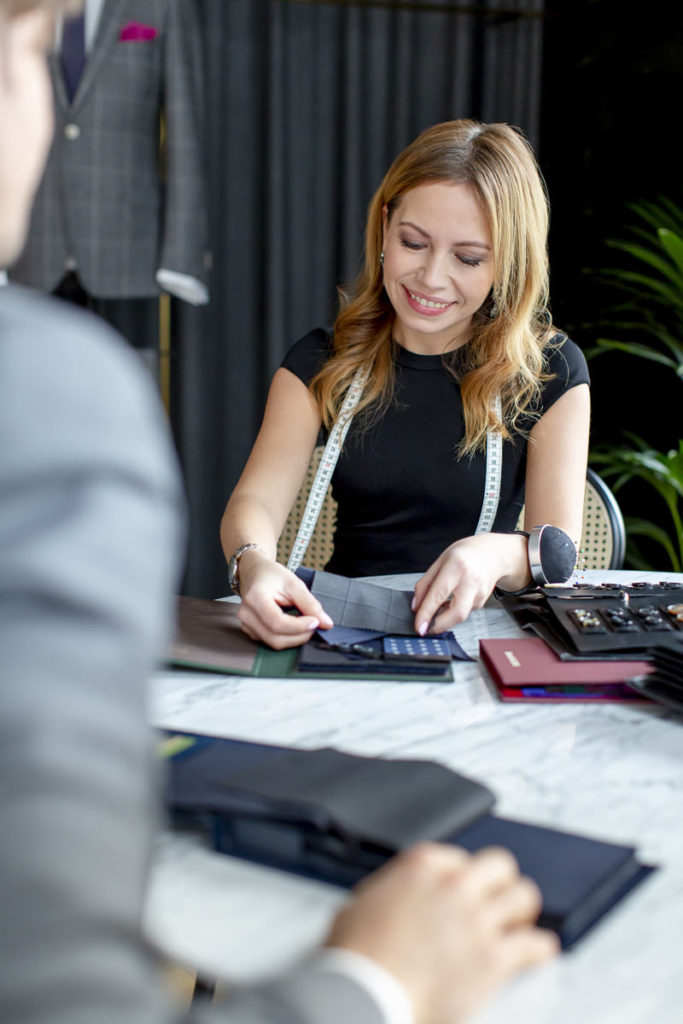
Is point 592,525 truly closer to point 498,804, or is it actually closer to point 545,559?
point 545,559

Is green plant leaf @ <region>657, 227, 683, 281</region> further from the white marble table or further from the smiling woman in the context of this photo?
the white marble table

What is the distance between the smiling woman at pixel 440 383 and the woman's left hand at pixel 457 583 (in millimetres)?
383

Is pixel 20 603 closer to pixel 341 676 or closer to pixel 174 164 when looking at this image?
pixel 341 676

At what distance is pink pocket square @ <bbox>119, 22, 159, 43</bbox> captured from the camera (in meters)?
2.84

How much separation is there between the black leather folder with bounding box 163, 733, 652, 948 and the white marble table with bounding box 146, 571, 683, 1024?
0.02 meters

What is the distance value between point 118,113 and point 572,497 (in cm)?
188

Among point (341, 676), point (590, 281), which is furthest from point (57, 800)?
point (590, 281)

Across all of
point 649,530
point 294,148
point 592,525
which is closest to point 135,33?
point 294,148

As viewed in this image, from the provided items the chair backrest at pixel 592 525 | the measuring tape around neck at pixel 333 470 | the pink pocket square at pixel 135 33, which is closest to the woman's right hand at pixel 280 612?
the measuring tape around neck at pixel 333 470

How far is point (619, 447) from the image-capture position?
3119 mm

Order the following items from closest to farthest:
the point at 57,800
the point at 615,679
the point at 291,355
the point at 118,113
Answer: the point at 57,800 → the point at 615,679 → the point at 291,355 → the point at 118,113

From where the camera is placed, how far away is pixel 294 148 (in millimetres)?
3336

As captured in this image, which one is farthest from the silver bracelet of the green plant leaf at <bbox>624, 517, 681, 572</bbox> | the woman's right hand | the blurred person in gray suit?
the green plant leaf at <bbox>624, 517, 681, 572</bbox>

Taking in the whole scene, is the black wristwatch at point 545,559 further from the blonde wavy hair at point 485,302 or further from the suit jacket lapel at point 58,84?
the suit jacket lapel at point 58,84
